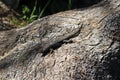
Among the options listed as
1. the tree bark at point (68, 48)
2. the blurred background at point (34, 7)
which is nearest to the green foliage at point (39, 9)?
the blurred background at point (34, 7)

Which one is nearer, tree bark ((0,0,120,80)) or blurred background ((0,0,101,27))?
tree bark ((0,0,120,80))

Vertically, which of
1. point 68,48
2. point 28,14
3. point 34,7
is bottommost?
point 28,14

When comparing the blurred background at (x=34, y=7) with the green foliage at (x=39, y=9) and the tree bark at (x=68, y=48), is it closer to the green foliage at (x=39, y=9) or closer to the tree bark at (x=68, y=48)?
the green foliage at (x=39, y=9)

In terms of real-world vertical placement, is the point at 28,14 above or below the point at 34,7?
below

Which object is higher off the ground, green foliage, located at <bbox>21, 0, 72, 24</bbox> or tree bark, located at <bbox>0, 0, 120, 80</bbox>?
tree bark, located at <bbox>0, 0, 120, 80</bbox>

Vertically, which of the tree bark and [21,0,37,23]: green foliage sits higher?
the tree bark

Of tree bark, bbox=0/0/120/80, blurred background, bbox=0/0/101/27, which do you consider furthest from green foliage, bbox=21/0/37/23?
tree bark, bbox=0/0/120/80

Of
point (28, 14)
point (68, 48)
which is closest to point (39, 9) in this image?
point (28, 14)

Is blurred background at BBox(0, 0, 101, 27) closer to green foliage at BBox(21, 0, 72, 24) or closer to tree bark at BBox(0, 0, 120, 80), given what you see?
green foliage at BBox(21, 0, 72, 24)

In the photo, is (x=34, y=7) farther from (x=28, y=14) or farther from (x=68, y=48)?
(x=68, y=48)
